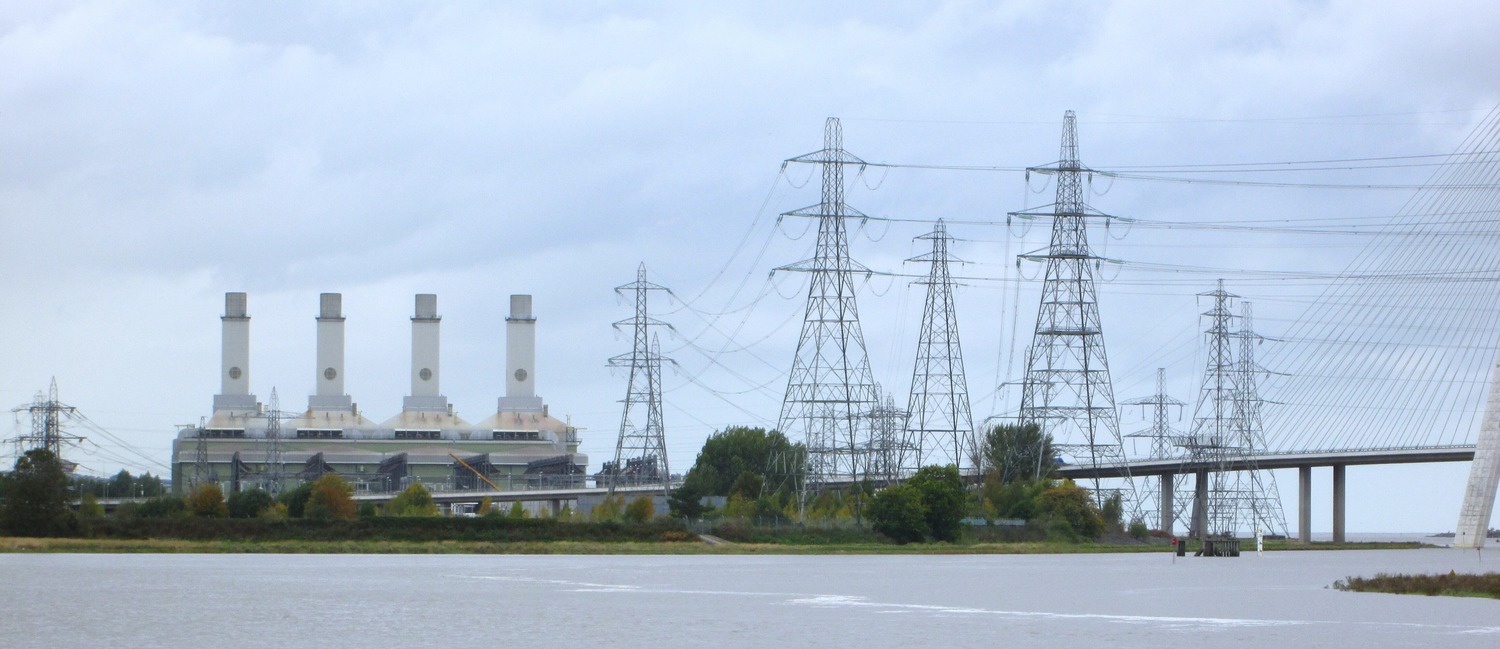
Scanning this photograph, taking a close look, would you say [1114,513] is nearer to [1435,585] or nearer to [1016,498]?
[1016,498]

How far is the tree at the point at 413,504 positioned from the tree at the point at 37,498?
27.8 metres

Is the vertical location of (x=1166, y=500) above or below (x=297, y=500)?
below

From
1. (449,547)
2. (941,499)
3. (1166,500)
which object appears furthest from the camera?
(1166,500)

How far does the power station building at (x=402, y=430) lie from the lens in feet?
543

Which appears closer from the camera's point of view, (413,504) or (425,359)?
(413,504)

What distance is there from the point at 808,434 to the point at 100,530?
36.5 m

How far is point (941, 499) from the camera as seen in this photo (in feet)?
278

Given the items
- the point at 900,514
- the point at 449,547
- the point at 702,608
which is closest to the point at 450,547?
the point at 449,547

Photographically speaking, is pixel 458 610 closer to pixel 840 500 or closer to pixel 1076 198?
pixel 1076 198

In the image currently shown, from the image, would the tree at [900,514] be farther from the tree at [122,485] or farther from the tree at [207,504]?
the tree at [122,485]

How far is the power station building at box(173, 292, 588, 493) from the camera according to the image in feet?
543

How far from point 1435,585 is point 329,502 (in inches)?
2755

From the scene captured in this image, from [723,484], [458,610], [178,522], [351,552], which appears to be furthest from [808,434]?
[723,484]

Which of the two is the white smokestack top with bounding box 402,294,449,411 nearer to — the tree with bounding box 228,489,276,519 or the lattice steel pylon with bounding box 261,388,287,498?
the lattice steel pylon with bounding box 261,388,287,498
